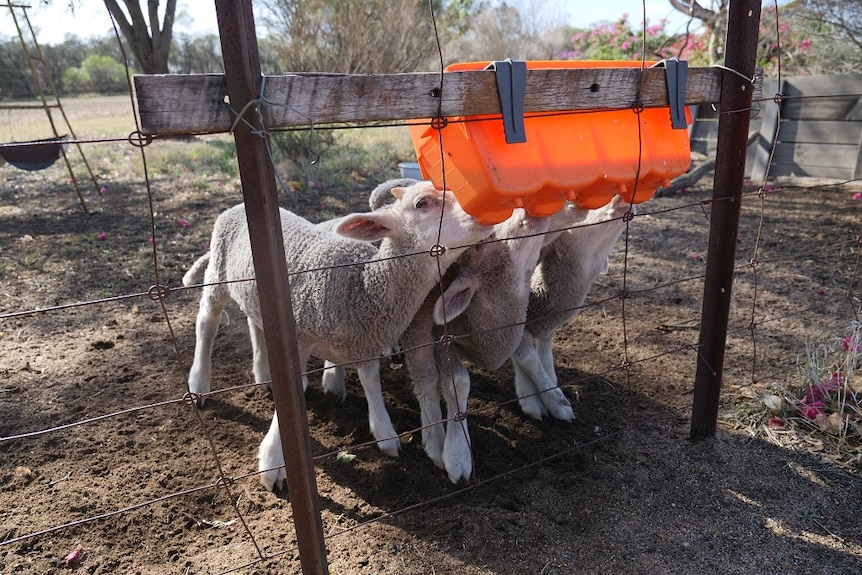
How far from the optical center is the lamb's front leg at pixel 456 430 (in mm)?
2857

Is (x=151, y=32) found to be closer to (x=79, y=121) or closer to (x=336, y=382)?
(x=79, y=121)

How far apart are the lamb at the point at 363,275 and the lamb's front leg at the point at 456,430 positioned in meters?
0.32

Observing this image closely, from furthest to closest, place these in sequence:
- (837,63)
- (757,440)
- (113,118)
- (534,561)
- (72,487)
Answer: (113,118), (837,63), (757,440), (72,487), (534,561)

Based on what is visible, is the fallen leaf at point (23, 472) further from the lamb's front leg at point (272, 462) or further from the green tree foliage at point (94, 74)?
the green tree foliage at point (94, 74)

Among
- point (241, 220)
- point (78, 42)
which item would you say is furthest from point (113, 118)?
point (78, 42)

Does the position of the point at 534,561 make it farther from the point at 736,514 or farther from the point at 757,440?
→ the point at 757,440

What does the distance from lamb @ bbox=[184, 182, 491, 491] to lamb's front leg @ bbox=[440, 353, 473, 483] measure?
0.32 metres

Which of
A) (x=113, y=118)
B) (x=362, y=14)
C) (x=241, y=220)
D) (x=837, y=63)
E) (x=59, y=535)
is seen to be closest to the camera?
(x=59, y=535)

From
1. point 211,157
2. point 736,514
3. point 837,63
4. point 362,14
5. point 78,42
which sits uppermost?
point 78,42

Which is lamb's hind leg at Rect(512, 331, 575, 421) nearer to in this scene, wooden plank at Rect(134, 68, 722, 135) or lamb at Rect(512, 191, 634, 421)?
lamb at Rect(512, 191, 634, 421)

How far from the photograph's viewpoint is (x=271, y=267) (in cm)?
176

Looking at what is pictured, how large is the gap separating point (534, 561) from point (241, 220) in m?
2.21

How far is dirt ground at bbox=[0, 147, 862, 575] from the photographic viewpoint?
7.84 feet

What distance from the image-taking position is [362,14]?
1221 centimetres
